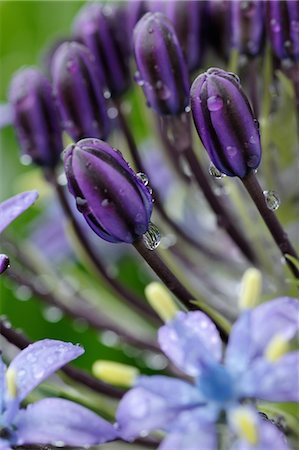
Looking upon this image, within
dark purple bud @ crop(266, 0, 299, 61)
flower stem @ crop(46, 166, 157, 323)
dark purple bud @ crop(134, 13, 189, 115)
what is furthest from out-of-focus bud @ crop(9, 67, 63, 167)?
dark purple bud @ crop(266, 0, 299, 61)

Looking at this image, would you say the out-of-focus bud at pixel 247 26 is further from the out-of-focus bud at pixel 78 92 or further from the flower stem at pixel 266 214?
the flower stem at pixel 266 214

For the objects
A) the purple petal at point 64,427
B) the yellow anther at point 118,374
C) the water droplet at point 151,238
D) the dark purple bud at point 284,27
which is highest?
the dark purple bud at point 284,27

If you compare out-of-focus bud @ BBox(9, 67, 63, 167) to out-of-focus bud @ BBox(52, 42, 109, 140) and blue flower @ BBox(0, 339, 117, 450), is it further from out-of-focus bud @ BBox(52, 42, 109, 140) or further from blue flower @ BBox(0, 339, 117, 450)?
blue flower @ BBox(0, 339, 117, 450)

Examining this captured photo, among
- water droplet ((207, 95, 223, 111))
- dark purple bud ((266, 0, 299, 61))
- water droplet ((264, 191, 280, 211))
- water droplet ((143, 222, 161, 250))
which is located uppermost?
water droplet ((207, 95, 223, 111))

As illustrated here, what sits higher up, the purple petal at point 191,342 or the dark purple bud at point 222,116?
the dark purple bud at point 222,116

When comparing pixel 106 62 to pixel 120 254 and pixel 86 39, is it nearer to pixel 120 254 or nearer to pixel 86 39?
pixel 86 39

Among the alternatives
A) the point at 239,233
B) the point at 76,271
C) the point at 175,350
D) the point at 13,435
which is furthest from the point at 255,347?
the point at 76,271

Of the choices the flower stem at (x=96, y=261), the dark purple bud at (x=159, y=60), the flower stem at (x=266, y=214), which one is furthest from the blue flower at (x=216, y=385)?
the flower stem at (x=96, y=261)
